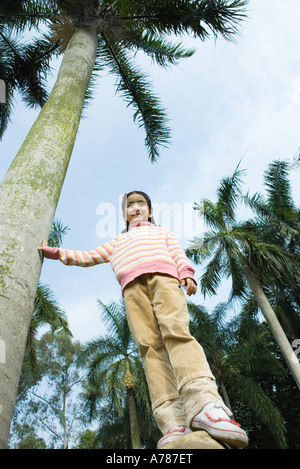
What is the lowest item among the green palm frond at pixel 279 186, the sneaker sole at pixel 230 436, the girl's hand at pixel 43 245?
the sneaker sole at pixel 230 436

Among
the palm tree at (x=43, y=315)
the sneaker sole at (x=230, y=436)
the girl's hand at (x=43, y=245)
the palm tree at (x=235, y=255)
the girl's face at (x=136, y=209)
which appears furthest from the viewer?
the palm tree at (x=235, y=255)

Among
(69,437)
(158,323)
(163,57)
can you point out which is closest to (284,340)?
(163,57)

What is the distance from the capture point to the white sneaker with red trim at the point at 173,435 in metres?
1.59

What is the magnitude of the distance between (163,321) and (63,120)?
187 cm

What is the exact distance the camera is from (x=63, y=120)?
114 inches

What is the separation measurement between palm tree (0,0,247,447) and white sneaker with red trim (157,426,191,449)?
686 millimetres

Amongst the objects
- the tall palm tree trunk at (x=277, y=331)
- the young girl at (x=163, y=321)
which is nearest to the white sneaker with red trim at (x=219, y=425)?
the young girl at (x=163, y=321)

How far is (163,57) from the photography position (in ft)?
22.7

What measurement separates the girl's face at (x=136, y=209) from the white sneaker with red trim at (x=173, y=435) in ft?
5.01

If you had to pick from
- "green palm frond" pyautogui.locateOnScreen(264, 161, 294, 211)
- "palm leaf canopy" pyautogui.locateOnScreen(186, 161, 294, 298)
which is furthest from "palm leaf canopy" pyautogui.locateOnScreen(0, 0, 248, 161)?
"green palm frond" pyautogui.locateOnScreen(264, 161, 294, 211)

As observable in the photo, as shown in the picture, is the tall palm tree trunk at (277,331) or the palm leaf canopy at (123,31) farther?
the tall palm tree trunk at (277,331)

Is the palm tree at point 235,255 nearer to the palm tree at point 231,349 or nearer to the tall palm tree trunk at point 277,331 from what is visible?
the tall palm tree trunk at point 277,331

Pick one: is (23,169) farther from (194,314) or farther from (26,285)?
(194,314)

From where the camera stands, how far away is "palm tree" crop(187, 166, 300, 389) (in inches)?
452
